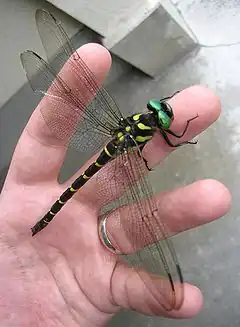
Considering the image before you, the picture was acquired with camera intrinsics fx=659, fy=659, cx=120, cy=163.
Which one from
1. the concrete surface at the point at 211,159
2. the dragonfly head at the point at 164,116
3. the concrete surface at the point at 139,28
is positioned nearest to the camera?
the dragonfly head at the point at 164,116

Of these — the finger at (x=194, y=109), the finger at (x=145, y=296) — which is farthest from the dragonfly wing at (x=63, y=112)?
the finger at (x=145, y=296)

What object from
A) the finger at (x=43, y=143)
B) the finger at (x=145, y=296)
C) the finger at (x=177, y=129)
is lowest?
the finger at (x=145, y=296)

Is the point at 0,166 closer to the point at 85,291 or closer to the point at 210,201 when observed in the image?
the point at 85,291

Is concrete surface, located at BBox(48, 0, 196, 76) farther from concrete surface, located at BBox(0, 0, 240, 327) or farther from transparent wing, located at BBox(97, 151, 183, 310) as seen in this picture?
transparent wing, located at BBox(97, 151, 183, 310)

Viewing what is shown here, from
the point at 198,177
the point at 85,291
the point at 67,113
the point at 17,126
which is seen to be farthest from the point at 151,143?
the point at 17,126

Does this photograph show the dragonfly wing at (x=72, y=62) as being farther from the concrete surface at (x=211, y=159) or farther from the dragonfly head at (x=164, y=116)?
the concrete surface at (x=211, y=159)

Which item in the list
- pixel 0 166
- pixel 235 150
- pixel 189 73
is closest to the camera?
pixel 235 150

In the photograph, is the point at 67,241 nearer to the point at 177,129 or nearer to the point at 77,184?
the point at 77,184

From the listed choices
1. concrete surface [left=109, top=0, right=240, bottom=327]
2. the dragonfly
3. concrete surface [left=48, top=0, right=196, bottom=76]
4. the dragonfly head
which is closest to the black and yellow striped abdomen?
the dragonfly
